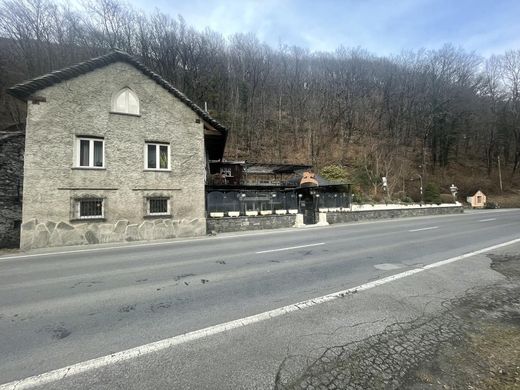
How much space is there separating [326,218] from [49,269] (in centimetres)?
1870

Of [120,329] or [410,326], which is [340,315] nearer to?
[410,326]

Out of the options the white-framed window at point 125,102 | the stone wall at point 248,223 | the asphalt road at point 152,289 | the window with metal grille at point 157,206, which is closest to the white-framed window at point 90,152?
the white-framed window at point 125,102

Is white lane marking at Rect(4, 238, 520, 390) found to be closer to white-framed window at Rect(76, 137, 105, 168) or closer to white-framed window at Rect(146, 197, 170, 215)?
white-framed window at Rect(146, 197, 170, 215)

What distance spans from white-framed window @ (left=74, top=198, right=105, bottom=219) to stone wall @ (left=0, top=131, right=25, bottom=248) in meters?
4.42

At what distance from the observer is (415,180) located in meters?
50.8

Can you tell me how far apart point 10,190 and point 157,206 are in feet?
26.4

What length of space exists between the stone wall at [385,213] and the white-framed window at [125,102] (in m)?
15.9

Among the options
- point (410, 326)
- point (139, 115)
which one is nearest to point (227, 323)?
point (410, 326)

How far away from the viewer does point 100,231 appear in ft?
47.0

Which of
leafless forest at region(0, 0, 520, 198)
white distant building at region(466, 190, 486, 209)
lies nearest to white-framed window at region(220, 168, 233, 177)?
leafless forest at region(0, 0, 520, 198)

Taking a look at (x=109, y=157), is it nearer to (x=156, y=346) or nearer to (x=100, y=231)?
(x=100, y=231)

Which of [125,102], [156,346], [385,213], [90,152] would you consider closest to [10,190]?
[90,152]

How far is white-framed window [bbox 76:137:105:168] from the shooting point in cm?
1448

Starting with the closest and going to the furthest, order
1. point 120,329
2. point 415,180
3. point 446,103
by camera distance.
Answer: point 120,329, point 415,180, point 446,103
